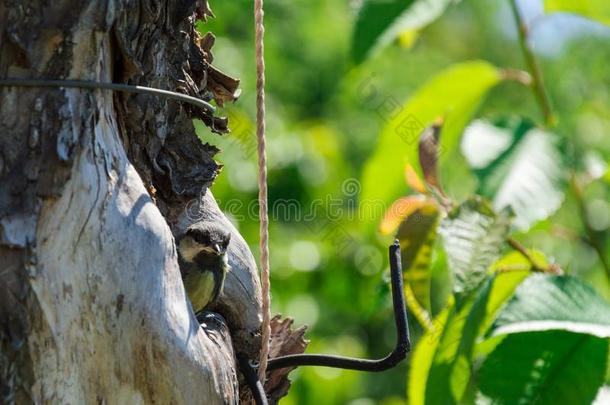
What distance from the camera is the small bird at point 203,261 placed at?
1388mm

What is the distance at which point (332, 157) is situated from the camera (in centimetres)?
392

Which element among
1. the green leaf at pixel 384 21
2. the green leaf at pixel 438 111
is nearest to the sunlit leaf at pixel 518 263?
the green leaf at pixel 438 111

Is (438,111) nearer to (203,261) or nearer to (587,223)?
(587,223)

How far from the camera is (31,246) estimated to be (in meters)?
1.17

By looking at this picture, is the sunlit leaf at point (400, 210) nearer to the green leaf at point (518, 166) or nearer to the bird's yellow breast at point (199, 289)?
the green leaf at point (518, 166)

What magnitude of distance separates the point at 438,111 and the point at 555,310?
568mm

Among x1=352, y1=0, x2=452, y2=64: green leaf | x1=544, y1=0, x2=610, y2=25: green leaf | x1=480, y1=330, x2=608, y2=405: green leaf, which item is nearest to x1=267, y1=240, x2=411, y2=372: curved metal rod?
x1=480, y1=330, x2=608, y2=405: green leaf

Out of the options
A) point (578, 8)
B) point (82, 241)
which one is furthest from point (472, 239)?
point (82, 241)

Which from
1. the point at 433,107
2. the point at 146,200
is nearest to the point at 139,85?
the point at 146,200

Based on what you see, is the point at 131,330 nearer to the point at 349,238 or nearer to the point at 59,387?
the point at 59,387

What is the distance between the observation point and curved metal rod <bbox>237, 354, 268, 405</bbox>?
4.57ft

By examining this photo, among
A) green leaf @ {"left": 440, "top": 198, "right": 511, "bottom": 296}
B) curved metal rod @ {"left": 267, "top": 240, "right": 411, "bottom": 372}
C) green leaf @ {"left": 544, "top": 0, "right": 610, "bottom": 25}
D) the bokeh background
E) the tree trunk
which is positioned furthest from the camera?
the bokeh background

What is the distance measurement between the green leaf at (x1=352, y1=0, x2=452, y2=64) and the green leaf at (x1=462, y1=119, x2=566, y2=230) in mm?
275

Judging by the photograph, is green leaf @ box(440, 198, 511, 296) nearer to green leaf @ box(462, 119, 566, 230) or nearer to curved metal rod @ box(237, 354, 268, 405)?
green leaf @ box(462, 119, 566, 230)
